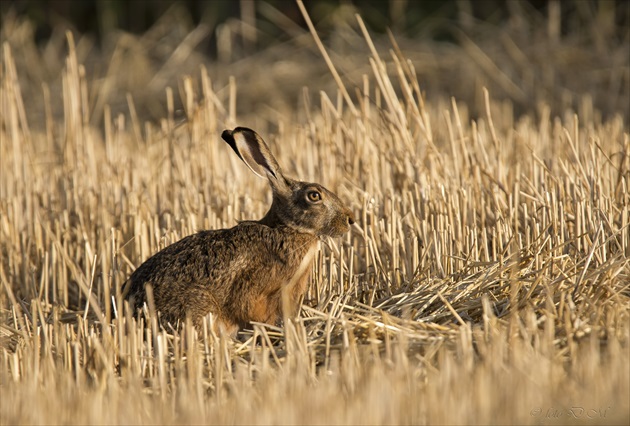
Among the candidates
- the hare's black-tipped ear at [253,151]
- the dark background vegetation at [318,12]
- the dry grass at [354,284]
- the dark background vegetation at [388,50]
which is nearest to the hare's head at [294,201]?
the hare's black-tipped ear at [253,151]

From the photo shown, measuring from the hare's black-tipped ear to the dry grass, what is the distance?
0.67 m

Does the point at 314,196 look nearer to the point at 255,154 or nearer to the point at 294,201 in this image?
the point at 294,201

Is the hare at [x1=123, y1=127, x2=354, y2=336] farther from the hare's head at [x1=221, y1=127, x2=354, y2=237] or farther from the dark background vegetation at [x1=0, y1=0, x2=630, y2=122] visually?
Result: the dark background vegetation at [x1=0, y1=0, x2=630, y2=122]

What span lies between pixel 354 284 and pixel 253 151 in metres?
0.99

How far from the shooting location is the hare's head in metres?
5.14

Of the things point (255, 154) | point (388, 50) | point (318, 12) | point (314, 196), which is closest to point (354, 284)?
point (314, 196)

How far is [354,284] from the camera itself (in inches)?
217

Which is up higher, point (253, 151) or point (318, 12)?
point (318, 12)

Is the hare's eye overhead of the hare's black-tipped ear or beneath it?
beneath

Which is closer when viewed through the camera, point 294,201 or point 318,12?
point 294,201

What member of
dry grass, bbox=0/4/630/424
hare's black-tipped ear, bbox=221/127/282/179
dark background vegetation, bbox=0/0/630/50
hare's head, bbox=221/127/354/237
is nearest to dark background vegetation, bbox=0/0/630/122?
dark background vegetation, bbox=0/0/630/50

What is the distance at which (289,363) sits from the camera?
4.03m

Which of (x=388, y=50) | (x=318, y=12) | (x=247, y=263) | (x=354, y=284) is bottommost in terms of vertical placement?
(x=354, y=284)

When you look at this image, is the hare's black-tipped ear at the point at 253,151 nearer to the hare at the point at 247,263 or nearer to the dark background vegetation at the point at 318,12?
the hare at the point at 247,263
